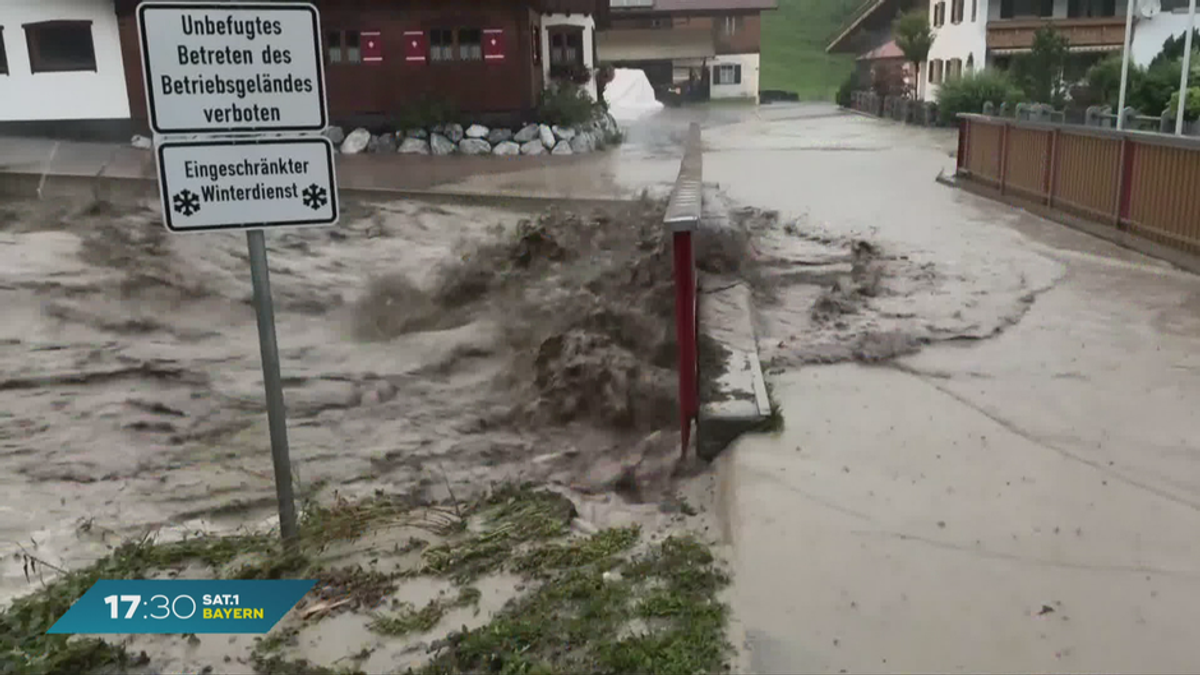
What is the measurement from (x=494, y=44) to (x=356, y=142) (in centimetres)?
400

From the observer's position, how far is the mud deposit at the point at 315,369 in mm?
5695

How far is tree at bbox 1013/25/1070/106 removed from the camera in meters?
→ 32.1

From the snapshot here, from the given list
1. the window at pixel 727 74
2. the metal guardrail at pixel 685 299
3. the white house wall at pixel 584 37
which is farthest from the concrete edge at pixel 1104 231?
the window at pixel 727 74

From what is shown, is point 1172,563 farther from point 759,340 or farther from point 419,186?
point 419,186

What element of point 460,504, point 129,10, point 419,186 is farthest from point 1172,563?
point 129,10

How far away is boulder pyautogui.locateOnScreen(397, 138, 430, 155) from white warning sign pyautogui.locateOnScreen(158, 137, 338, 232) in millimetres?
19981

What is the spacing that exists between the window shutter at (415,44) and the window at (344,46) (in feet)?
3.73

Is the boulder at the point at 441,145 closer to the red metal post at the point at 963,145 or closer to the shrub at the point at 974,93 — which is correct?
the red metal post at the point at 963,145

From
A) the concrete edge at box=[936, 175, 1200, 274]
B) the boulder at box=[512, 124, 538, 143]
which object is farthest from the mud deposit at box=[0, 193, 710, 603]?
the boulder at box=[512, 124, 538, 143]

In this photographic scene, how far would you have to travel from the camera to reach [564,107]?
82.1ft

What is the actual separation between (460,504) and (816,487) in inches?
67.4

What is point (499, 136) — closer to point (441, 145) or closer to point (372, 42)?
point (441, 145)

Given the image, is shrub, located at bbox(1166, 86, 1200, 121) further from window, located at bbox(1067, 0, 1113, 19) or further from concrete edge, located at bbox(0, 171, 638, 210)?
window, located at bbox(1067, 0, 1113, 19)

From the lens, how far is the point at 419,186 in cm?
1675
